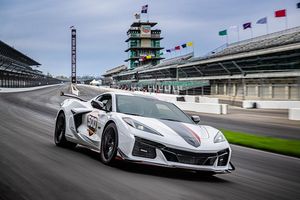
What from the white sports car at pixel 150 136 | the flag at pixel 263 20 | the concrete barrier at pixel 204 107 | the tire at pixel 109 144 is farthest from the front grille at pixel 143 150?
the flag at pixel 263 20

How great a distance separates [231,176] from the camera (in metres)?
6.77

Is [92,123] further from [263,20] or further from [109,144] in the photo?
[263,20]

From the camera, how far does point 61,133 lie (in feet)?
29.4

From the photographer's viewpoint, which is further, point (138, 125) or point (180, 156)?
point (138, 125)

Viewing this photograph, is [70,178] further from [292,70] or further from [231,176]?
[292,70]

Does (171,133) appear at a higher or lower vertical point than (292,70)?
lower

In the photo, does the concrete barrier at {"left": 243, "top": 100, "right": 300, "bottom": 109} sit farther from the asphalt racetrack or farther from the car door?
the car door

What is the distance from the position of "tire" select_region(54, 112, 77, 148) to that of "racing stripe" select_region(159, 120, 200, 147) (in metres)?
2.86

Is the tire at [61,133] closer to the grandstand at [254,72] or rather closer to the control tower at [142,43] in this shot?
the grandstand at [254,72]

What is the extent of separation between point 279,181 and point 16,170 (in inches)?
150

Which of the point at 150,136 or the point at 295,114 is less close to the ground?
the point at 150,136

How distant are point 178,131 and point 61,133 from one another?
3413 mm

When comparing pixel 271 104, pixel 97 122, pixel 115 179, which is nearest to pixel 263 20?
pixel 271 104

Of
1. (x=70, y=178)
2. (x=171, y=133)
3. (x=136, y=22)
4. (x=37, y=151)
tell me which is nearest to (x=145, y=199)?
(x=70, y=178)
